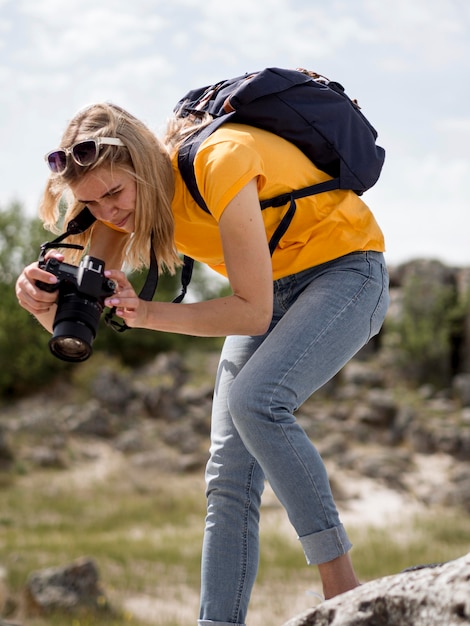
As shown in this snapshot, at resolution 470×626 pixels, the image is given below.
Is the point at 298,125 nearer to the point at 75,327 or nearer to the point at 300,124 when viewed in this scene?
the point at 300,124

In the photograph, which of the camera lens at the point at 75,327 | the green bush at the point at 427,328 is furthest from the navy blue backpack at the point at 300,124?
the green bush at the point at 427,328

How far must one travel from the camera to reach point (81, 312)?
99.3 inches

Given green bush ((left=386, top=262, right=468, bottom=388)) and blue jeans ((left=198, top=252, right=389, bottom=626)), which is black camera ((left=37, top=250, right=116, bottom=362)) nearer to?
blue jeans ((left=198, top=252, right=389, bottom=626))

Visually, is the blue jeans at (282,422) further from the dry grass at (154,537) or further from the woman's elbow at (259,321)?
the dry grass at (154,537)

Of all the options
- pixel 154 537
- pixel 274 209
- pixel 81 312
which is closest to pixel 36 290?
pixel 81 312

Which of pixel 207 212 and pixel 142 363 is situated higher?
pixel 142 363

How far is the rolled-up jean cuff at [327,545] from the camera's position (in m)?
2.37

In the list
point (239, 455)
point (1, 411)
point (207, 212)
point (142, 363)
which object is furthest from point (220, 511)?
point (142, 363)

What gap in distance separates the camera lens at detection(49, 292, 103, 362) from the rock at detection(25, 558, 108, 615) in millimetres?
6087

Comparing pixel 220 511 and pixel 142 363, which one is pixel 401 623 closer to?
pixel 220 511

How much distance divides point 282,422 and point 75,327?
2.21ft

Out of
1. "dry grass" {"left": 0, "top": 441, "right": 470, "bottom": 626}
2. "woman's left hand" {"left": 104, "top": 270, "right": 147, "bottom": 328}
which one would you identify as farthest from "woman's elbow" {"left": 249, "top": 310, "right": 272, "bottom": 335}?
"dry grass" {"left": 0, "top": 441, "right": 470, "bottom": 626}

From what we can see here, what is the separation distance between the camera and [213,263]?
2947 mm

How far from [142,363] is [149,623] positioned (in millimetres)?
19060
